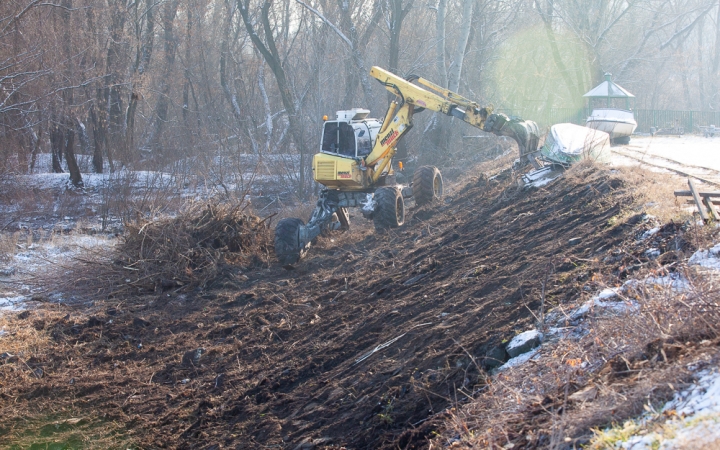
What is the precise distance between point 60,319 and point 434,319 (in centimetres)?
588

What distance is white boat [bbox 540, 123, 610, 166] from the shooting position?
41.6ft

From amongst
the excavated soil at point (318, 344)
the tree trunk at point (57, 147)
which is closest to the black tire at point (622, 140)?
the excavated soil at point (318, 344)

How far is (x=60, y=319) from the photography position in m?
9.37

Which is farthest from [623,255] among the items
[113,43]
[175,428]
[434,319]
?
[113,43]

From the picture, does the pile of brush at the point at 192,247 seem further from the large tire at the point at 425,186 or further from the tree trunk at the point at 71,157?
the tree trunk at the point at 71,157

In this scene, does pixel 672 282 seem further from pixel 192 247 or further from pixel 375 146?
pixel 375 146

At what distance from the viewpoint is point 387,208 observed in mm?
13422

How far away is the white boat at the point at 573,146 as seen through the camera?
Result: 12672 mm

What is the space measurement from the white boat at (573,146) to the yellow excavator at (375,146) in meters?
0.63

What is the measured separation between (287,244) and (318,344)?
5.04m

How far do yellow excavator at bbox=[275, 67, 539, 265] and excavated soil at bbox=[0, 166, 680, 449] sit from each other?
2.40 metres

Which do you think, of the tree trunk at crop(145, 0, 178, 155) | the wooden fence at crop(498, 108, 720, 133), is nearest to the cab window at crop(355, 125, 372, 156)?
the wooden fence at crop(498, 108, 720, 133)

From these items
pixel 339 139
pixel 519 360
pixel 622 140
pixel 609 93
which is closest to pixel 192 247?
pixel 339 139

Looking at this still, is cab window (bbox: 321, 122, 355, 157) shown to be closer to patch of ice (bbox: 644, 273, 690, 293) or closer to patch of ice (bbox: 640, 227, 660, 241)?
patch of ice (bbox: 640, 227, 660, 241)
